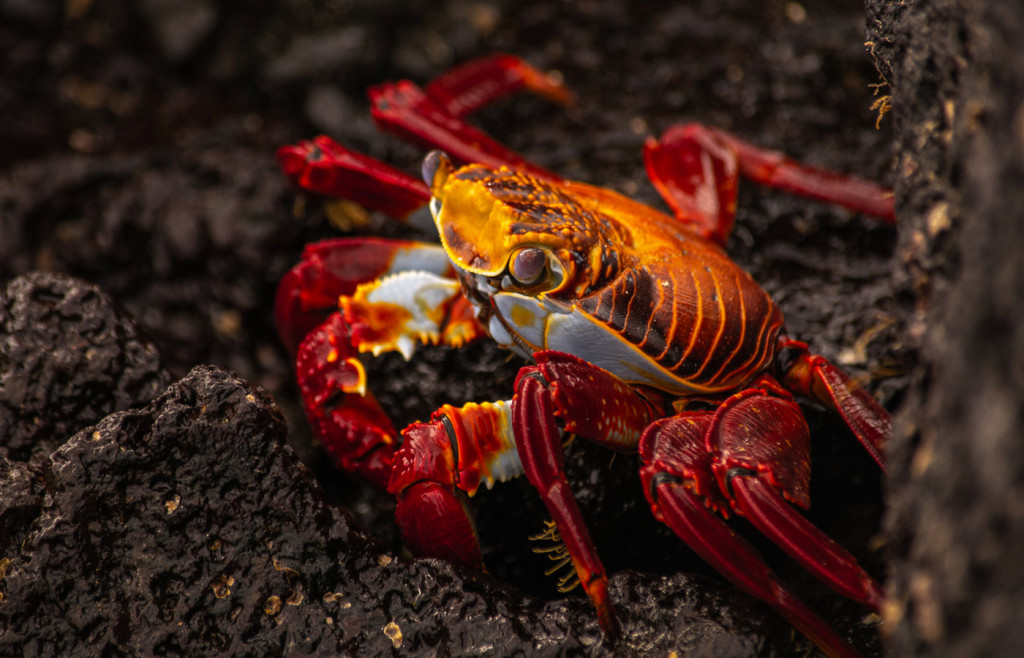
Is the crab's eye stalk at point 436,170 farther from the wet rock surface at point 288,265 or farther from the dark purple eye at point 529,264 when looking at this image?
the wet rock surface at point 288,265

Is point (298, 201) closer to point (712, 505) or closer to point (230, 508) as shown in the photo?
point (230, 508)

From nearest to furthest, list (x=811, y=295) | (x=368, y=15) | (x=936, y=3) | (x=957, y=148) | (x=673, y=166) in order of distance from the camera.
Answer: (x=957, y=148) → (x=936, y=3) → (x=811, y=295) → (x=673, y=166) → (x=368, y=15)

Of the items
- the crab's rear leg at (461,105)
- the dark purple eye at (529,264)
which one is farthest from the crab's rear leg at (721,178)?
the dark purple eye at (529,264)

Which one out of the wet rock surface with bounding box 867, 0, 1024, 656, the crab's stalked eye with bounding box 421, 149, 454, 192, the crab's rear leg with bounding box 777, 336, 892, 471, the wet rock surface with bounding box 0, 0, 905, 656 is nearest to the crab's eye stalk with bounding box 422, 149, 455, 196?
the crab's stalked eye with bounding box 421, 149, 454, 192

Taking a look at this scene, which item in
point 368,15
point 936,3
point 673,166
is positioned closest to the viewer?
point 936,3

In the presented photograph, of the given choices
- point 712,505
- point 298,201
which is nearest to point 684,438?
point 712,505

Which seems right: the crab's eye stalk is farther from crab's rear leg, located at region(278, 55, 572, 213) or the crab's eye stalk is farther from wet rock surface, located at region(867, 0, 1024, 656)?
wet rock surface, located at region(867, 0, 1024, 656)
